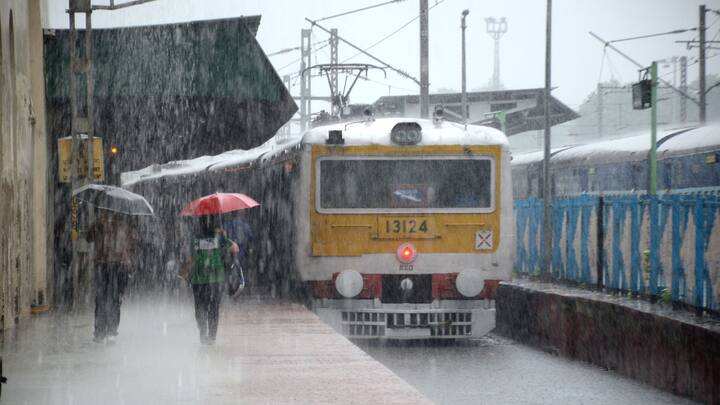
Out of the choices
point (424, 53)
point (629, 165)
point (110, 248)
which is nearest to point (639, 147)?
point (629, 165)

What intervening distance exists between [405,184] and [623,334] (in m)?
3.60

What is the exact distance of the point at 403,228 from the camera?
13883 millimetres

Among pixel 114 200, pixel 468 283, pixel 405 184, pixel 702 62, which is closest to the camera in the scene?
pixel 114 200

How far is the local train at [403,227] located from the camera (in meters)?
13.7

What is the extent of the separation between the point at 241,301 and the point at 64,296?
9.28 feet

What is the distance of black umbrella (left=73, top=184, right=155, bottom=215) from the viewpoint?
11625mm

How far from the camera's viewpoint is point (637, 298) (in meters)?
13.1

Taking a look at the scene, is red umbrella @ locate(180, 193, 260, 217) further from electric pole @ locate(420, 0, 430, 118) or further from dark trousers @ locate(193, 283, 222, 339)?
electric pole @ locate(420, 0, 430, 118)

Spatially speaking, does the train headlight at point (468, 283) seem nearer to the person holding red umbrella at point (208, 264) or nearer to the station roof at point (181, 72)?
the person holding red umbrella at point (208, 264)

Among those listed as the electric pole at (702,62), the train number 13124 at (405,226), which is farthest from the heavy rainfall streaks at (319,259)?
the electric pole at (702,62)

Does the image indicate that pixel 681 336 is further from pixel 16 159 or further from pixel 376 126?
pixel 16 159

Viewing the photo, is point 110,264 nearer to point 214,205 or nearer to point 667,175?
point 214,205

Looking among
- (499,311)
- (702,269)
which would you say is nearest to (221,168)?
(499,311)

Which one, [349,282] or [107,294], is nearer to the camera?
[107,294]
